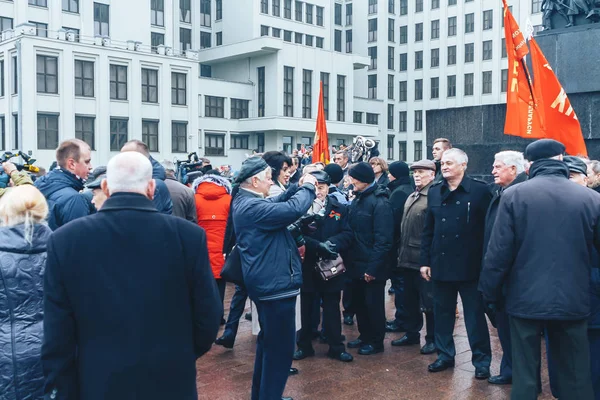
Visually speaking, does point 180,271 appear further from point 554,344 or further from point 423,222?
point 423,222

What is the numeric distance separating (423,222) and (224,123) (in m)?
45.8

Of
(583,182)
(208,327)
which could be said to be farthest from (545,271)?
(208,327)

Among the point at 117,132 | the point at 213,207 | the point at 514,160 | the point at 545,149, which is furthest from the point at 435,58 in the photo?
the point at 545,149

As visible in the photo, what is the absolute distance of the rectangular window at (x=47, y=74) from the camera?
39.3 meters

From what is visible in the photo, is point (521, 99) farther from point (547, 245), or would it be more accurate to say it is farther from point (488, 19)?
point (488, 19)

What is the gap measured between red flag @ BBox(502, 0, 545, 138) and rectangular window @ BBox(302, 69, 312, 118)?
45901 millimetres

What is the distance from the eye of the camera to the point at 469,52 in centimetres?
6462

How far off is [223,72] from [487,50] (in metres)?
26.3

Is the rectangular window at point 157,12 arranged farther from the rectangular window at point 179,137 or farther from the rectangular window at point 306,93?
the rectangular window at point 306,93

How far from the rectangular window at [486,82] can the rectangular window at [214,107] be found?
27.4 metres

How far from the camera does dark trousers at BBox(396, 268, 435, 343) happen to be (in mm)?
6843

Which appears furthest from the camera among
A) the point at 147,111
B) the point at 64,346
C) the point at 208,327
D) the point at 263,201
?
the point at 147,111

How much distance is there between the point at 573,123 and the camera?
7.98 m

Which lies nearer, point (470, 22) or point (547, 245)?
point (547, 245)
